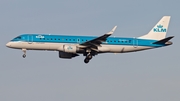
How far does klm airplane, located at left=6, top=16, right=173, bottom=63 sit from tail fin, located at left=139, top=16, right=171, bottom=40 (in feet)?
4.83

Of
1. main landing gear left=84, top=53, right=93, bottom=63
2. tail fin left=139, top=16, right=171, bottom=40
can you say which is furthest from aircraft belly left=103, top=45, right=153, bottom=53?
tail fin left=139, top=16, right=171, bottom=40

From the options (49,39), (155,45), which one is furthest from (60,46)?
(155,45)

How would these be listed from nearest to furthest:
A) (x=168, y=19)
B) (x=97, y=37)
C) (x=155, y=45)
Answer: (x=97, y=37) < (x=155, y=45) < (x=168, y=19)

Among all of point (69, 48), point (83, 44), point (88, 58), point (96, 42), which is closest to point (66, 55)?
point (88, 58)

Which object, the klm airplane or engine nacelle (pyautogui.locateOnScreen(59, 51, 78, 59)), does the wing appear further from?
engine nacelle (pyautogui.locateOnScreen(59, 51, 78, 59))

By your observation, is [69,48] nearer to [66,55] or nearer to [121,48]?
[66,55]

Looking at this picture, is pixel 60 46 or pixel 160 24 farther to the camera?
pixel 160 24

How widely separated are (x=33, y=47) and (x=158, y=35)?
784 inches

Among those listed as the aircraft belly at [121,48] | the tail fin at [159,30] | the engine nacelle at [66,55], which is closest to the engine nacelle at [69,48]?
the engine nacelle at [66,55]

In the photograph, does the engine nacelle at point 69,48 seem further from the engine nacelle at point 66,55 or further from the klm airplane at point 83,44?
the engine nacelle at point 66,55

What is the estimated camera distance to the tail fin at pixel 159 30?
7850 cm

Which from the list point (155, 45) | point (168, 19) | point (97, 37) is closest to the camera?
point (97, 37)

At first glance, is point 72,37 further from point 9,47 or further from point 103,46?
point 9,47

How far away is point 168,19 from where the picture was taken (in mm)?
80938
